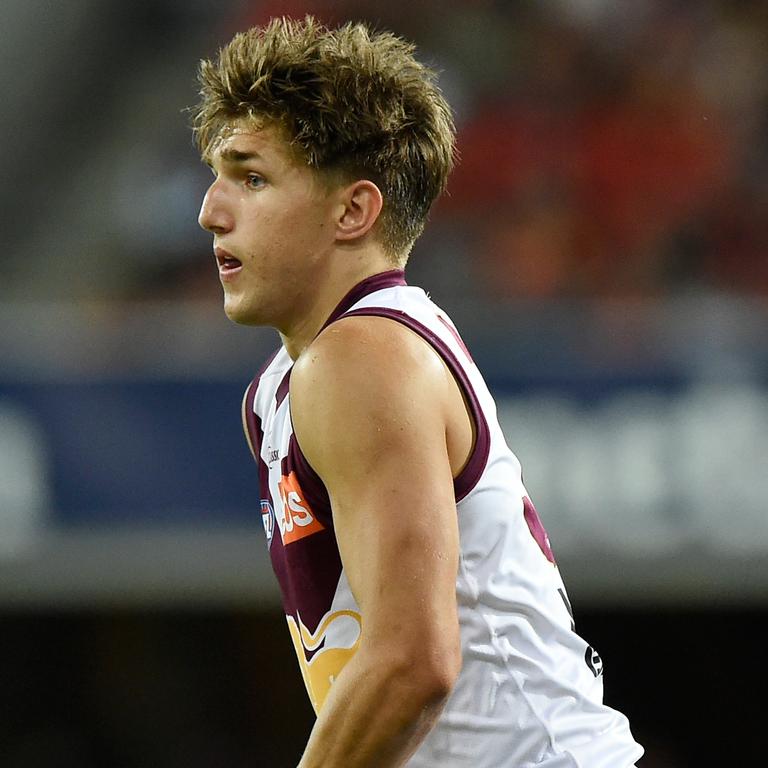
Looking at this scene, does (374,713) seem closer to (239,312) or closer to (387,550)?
(387,550)

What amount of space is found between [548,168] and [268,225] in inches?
224

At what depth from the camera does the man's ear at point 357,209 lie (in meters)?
2.79

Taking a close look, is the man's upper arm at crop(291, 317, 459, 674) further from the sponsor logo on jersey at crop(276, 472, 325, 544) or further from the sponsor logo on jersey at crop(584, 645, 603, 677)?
the sponsor logo on jersey at crop(584, 645, 603, 677)

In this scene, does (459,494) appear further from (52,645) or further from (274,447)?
(52,645)

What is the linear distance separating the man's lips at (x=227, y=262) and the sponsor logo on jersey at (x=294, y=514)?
1.27 feet

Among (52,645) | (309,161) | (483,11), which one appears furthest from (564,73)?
(309,161)

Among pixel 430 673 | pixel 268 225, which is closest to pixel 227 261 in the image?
pixel 268 225

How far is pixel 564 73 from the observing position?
8617mm

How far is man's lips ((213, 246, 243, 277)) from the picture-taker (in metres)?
2.79

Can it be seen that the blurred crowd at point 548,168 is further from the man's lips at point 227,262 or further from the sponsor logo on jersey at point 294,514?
the sponsor logo on jersey at point 294,514

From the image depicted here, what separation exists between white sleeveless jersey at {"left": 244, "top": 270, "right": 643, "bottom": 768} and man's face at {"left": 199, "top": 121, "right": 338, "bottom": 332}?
0.10 metres

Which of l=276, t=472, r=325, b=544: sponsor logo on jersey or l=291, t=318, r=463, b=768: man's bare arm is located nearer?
l=291, t=318, r=463, b=768: man's bare arm

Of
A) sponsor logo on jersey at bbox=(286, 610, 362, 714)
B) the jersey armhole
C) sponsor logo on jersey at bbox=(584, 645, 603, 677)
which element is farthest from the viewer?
sponsor logo on jersey at bbox=(584, 645, 603, 677)

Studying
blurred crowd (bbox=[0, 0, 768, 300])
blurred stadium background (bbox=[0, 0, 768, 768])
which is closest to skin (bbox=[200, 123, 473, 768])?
blurred stadium background (bbox=[0, 0, 768, 768])
